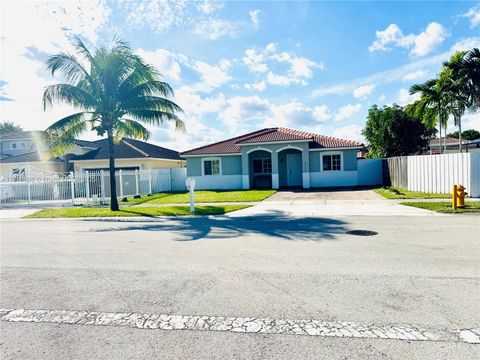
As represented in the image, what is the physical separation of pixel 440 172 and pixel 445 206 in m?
4.25

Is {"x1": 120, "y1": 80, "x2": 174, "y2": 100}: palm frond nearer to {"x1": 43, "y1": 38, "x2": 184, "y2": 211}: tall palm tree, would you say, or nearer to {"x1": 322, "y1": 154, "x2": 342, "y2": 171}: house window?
{"x1": 43, "y1": 38, "x2": 184, "y2": 211}: tall palm tree

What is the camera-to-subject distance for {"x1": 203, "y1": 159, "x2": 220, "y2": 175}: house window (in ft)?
84.9

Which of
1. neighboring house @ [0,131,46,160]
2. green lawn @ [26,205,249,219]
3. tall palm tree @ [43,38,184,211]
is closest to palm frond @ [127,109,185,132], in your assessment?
tall palm tree @ [43,38,184,211]

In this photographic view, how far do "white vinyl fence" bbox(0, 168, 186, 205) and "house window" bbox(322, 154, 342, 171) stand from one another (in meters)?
12.6

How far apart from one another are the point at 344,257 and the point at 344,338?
308 centimetres

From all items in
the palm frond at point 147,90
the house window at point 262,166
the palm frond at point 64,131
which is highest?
the palm frond at point 147,90

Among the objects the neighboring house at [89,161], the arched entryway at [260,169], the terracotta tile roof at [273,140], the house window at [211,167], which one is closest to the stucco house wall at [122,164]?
the neighboring house at [89,161]

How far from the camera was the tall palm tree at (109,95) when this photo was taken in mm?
15102

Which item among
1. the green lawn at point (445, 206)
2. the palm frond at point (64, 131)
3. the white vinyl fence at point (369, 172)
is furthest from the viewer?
the white vinyl fence at point (369, 172)

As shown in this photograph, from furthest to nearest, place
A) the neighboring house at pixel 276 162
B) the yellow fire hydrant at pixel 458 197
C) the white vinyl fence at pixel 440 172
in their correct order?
1. the neighboring house at pixel 276 162
2. the white vinyl fence at pixel 440 172
3. the yellow fire hydrant at pixel 458 197

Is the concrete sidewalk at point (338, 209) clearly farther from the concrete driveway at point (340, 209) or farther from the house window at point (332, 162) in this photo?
the house window at point (332, 162)

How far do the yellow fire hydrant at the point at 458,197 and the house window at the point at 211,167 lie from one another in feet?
55.3

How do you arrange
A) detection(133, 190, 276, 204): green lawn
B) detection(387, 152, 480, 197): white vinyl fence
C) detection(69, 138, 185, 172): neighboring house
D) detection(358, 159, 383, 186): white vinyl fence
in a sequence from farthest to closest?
detection(69, 138, 185, 172): neighboring house, detection(358, 159, 383, 186): white vinyl fence, detection(133, 190, 276, 204): green lawn, detection(387, 152, 480, 197): white vinyl fence

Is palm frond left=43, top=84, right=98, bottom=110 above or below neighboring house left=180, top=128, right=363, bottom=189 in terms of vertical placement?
above
